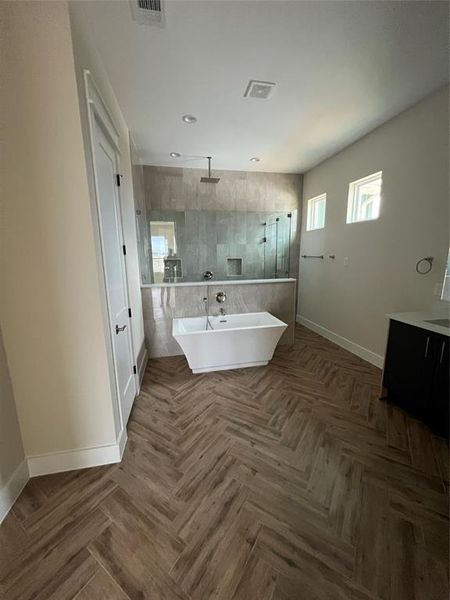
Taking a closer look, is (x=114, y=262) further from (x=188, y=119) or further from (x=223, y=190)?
(x=223, y=190)

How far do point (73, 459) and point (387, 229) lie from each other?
3699 mm

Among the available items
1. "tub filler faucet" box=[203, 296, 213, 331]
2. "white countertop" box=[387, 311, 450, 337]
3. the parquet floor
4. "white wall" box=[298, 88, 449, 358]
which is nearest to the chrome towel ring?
"white wall" box=[298, 88, 449, 358]

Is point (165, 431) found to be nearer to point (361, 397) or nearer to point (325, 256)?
point (361, 397)

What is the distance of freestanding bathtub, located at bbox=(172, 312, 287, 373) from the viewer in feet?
8.79

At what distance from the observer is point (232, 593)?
100 cm

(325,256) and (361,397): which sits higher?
(325,256)

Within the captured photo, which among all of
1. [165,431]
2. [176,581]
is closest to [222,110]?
[165,431]

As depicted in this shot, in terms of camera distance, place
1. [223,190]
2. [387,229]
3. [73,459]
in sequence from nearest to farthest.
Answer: [73,459], [387,229], [223,190]

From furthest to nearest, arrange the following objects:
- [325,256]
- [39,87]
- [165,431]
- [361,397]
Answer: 1. [325,256]
2. [361,397]
3. [165,431]
4. [39,87]

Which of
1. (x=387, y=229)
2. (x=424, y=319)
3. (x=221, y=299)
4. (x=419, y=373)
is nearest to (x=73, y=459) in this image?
(x=221, y=299)

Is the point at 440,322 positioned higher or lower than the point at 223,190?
lower

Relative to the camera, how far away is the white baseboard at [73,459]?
155 centimetres

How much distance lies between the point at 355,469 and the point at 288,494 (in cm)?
53

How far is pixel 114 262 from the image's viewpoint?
1.88 m
